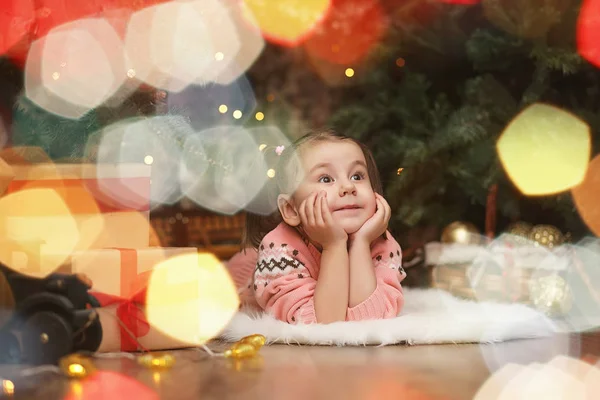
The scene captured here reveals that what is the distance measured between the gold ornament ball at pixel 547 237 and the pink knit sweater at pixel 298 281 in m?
0.55

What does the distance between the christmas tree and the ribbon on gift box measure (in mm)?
808

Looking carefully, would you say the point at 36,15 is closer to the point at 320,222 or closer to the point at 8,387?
the point at 320,222

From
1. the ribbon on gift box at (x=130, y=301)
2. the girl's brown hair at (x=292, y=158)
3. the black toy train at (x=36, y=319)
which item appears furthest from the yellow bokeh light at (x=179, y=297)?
the girl's brown hair at (x=292, y=158)

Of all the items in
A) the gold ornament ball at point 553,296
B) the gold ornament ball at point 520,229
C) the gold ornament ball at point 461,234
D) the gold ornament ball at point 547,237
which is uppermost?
the gold ornament ball at point 553,296

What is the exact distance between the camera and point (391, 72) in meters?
1.89

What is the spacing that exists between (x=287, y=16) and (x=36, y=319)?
133 cm

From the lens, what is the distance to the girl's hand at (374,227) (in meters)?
1.12

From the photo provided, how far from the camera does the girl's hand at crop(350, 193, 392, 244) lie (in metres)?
1.12

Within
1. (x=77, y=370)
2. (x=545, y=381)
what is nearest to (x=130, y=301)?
(x=77, y=370)

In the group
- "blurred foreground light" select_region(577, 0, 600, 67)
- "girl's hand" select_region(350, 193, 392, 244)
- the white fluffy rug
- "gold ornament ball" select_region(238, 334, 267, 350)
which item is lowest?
the white fluffy rug

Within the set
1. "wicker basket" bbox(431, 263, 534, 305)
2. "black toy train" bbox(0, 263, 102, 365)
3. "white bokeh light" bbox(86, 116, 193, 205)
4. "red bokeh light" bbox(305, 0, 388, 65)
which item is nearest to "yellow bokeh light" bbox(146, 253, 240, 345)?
"black toy train" bbox(0, 263, 102, 365)

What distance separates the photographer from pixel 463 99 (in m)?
1.81

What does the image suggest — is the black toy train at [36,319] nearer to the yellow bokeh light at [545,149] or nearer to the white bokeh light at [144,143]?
the white bokeh light at [144,143]

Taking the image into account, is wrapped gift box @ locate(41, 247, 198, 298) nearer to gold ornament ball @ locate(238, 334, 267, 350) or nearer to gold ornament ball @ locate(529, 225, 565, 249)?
gold ornament ball @ locate(238, 334, 267, 350)
